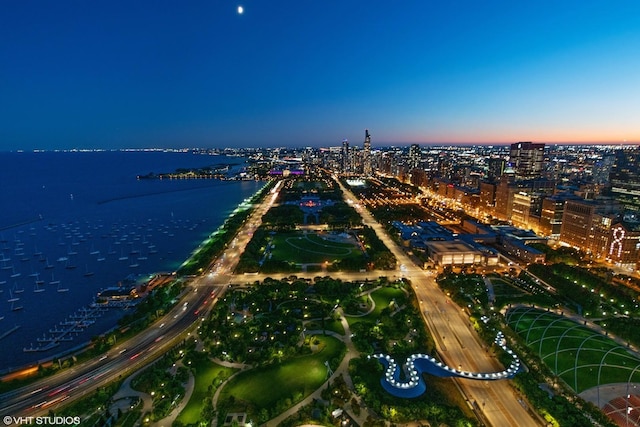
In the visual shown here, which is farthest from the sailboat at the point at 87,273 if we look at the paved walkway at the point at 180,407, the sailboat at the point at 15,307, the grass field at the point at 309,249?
the paved walkway at the point at 180,407

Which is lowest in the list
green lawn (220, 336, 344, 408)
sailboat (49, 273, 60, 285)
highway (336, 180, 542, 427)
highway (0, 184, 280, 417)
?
highway (336, 180, 542, 427)

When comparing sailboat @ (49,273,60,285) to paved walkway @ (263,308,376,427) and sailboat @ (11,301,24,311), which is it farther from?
paved walkway @ (263,308,376,427)

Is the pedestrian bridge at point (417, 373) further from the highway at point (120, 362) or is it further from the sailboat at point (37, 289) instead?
the sailboat at point (37, 289)

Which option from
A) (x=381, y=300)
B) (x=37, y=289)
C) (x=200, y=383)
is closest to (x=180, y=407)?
(x=200, y=383)

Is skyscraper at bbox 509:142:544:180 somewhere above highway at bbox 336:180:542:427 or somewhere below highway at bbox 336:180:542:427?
above

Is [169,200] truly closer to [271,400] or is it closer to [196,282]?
[196,282]

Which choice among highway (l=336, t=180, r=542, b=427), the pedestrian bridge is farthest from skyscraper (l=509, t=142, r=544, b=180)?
the pedestrian bridge

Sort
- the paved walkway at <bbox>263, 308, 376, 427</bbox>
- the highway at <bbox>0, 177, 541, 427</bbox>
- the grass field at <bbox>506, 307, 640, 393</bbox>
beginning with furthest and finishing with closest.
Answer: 1. the grass field at <bbox>506, 307, 640, 393</bbox>
2. the highway at <bbox>0, 177, 541, 427</bbox>
3. the paved walkway at <bbox>263, 308, 376, 427</bbox>
